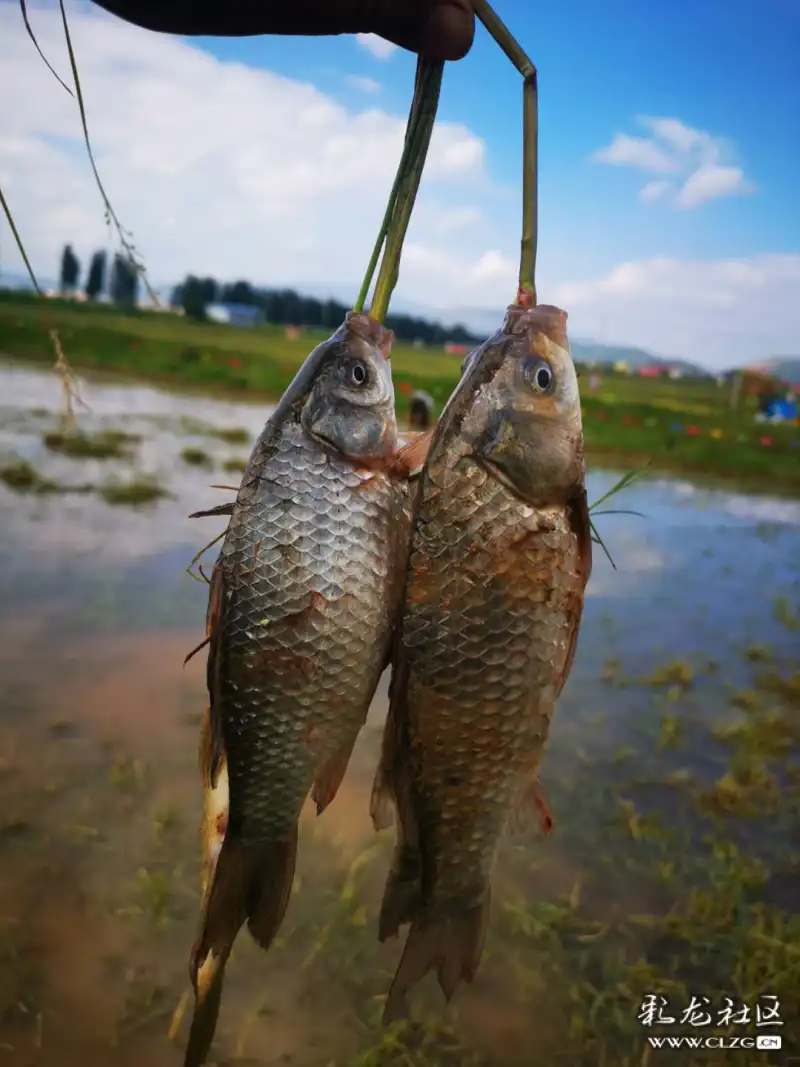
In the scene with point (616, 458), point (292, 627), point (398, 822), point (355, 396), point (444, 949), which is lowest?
point (616, 458)

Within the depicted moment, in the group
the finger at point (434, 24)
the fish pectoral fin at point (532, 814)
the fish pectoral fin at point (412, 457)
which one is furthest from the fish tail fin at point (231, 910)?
the finger at point (434, 24)

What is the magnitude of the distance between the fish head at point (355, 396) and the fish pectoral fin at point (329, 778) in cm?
55

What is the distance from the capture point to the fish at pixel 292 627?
4.85ft

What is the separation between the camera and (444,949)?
1.61 meters

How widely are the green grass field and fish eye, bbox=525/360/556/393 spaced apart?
12.4 metres

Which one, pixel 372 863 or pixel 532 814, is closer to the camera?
pixel 532 814

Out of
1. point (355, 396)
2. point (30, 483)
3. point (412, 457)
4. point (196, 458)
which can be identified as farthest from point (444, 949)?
point (196, 458)

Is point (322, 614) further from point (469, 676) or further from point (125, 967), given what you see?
point (125, 967)

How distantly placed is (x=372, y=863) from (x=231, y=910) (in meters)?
2.95

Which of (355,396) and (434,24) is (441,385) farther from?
(434,24)

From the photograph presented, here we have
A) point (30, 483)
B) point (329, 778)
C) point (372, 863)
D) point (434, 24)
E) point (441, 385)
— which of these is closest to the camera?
point (434, 24)

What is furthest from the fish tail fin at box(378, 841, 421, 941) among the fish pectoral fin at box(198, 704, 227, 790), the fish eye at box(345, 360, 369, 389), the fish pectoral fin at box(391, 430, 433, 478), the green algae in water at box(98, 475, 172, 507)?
the green algae in water at box(98, 475, 172, 507)

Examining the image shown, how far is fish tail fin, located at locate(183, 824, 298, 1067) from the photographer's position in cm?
148

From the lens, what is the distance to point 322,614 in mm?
1467
